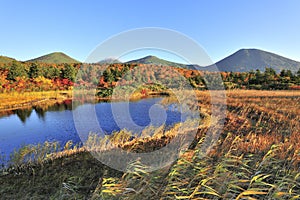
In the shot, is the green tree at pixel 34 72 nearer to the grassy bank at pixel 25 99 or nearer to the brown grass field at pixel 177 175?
the grassy bank at pixel 25 99

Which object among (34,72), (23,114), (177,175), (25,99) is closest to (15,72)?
(34,72)

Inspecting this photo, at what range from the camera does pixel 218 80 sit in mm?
13164

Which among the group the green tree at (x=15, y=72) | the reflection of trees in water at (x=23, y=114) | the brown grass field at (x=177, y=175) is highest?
the green tree at (x=15, y=72)

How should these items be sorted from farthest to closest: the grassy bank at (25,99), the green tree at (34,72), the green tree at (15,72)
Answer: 1. the green tree at (34,72)
2. the green tree at (15,72)
3. the grassy bank at (25,99)

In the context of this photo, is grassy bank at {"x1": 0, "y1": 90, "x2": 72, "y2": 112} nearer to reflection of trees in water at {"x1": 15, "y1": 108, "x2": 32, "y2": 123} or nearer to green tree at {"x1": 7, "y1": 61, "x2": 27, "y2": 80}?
reflection of trees in water at {"x1": 15, "y1": 108, "x2": 32, "y2": 123}

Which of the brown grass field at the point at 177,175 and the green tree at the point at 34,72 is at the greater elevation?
the green tree at the point at 34,72

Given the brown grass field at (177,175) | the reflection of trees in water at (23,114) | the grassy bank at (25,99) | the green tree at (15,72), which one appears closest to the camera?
the brown grass field at (177,175)

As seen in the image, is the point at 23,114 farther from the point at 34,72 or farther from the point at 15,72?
the point at 34,72

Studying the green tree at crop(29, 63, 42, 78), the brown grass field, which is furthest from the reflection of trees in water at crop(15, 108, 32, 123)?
the green tree at crop(29, 63, 42, 78)

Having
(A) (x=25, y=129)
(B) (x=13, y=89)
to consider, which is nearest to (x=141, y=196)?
(A) (x=25, y=129)

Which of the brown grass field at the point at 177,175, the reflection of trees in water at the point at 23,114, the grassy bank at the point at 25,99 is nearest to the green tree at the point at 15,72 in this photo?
the grassy bank at the point at 25,99

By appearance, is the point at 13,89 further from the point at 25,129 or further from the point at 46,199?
the point at 46,199

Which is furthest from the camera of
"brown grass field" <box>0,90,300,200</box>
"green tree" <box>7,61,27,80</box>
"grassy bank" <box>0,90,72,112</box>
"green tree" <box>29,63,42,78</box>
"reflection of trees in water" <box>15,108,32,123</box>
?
"green tree" <box>29,63,42,78</box>

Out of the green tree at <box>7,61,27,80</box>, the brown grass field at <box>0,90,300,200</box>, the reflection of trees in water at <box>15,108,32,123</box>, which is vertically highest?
the green tree at <box>7,61,27,80</box>
